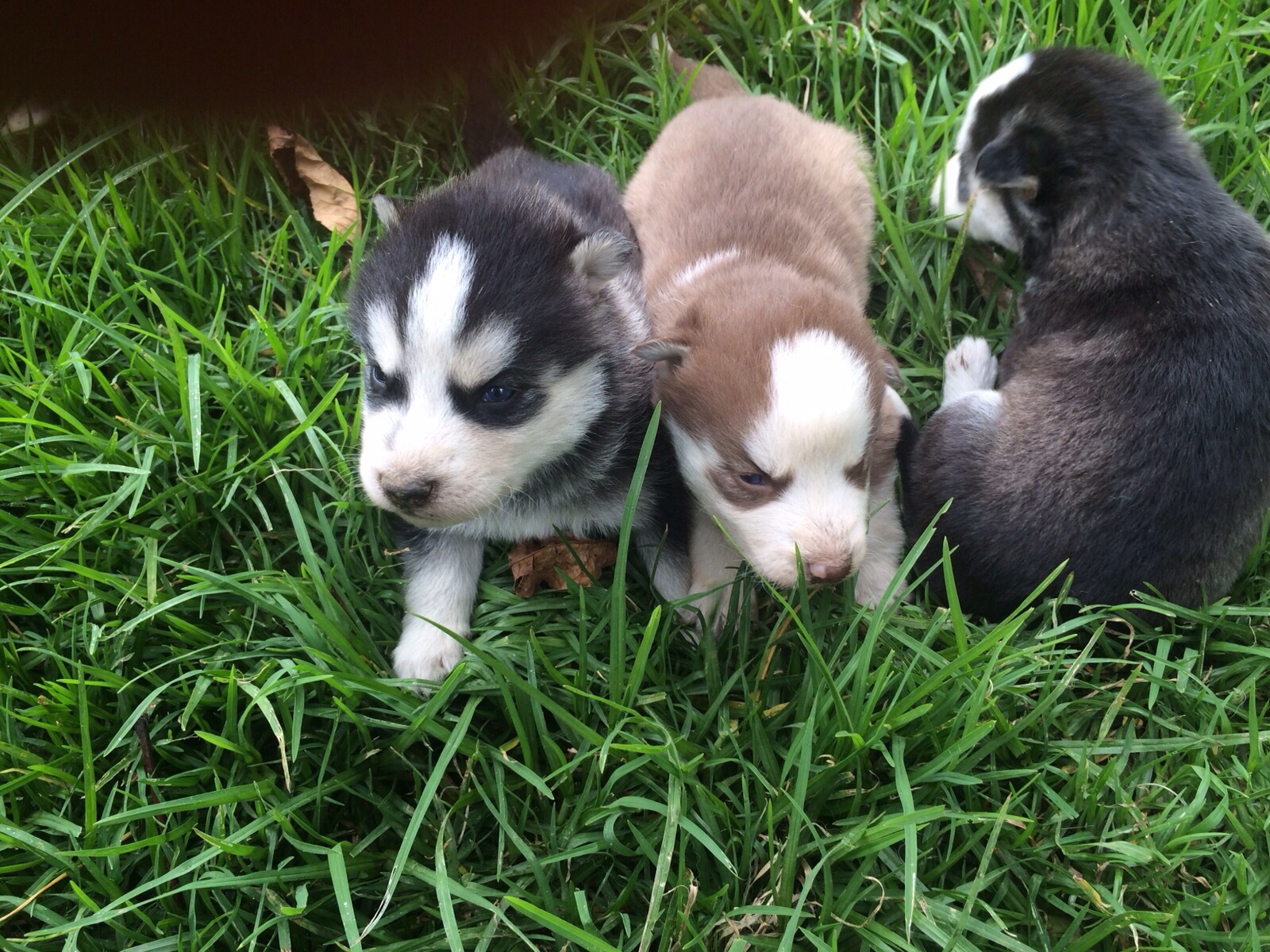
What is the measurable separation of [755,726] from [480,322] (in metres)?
1.63

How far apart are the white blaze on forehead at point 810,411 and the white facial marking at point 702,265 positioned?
0.87 metres

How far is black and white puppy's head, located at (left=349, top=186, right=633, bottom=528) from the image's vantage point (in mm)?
2955

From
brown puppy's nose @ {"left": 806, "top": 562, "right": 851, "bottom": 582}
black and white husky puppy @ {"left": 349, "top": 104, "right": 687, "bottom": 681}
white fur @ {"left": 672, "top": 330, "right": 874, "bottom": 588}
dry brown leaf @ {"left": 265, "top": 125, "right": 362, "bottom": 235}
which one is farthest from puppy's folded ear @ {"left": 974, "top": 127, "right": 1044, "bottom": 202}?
dry brown leaf @ {"left": 265, "top": 125, "right": 362, "bottom": 235}

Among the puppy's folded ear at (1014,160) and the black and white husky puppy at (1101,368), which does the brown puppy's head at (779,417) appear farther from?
the puppy's folded ear at (1014,160)

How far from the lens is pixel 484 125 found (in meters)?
4.77

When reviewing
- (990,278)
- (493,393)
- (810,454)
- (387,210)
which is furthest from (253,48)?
(990,278)

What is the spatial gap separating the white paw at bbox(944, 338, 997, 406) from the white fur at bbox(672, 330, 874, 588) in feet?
3.80

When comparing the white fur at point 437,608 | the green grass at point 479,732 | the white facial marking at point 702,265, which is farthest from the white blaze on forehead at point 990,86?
the white fur at point 437,608

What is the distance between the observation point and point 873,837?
9.14ft

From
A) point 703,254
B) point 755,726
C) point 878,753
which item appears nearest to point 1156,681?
point 878,753

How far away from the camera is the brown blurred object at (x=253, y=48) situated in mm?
2739

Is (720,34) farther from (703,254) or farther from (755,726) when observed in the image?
(755,726)

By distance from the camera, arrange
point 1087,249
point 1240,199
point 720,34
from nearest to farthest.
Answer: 1. point 1087,249
2. point 1240,199
3. point 720,34

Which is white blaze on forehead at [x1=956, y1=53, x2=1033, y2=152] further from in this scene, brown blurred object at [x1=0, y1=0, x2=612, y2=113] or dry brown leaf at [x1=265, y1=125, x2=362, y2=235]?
dry brown leaf at [x1=265, y1=125, x2=362, y2=235]
